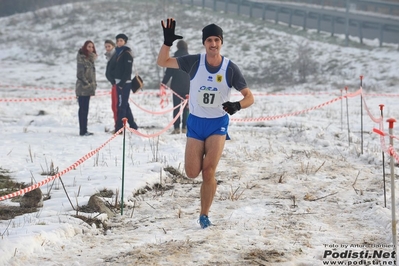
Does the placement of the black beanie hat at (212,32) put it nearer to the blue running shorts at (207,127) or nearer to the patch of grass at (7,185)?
the blue running shorts at (207,127)

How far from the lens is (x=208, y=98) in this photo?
547cm

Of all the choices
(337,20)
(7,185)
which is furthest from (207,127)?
(337,20)

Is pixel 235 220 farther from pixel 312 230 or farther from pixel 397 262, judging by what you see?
pixel 397 262

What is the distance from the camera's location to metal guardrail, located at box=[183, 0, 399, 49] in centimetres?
2702

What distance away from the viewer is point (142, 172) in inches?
296

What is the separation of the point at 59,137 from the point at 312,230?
6638 millimetres

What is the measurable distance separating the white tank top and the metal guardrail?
22459 mm

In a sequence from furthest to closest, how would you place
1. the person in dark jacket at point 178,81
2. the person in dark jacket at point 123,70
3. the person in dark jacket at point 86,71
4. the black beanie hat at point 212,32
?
the person in dark jacket at point 178,81 → the person in dark jacket at point 86,71 → the person in dark jacket at point 123,70 → the black beanie hat at point 212,32

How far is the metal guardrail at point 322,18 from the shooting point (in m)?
27.0

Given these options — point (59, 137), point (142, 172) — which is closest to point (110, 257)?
point (142, 172)

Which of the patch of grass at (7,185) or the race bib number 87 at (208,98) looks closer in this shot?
the race bib number 87 at (208,98)

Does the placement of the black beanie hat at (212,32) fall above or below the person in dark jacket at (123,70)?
above

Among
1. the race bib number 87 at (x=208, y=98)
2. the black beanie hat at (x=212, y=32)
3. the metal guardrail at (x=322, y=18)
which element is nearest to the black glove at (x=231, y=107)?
the race bib number 87 at (x=208, y=98)

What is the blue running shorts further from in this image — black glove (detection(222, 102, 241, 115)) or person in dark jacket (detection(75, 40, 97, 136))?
person in dark jacket (detection(75, 40, 97, 136))
